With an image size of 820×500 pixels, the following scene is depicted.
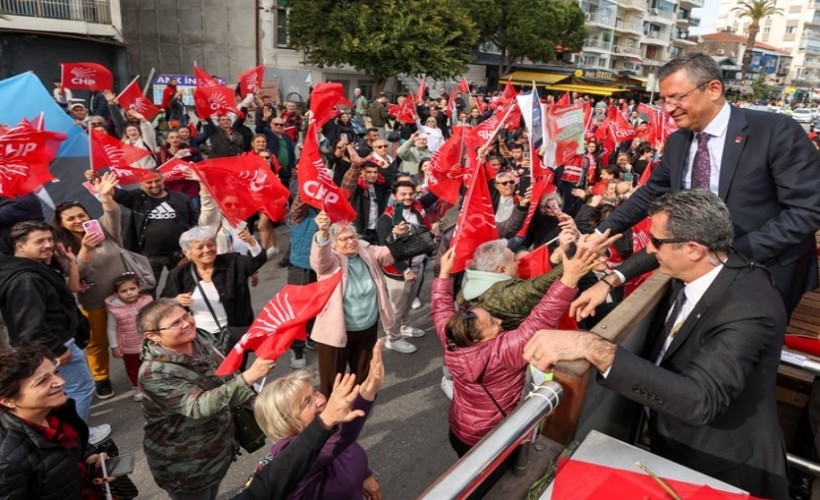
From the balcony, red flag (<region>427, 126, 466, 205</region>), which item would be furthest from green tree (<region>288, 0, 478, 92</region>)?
the balcony

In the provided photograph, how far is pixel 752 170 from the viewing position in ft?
8.74

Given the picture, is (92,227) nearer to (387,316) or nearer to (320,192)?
(320,192)

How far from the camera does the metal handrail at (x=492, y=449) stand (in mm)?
1416

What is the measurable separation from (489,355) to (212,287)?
7.60ft

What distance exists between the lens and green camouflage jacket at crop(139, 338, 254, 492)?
2.92m

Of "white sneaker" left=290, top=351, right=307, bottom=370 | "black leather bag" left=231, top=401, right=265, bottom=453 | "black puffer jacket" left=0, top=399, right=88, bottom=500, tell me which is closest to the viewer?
"black puffer jacket" left=0, top=399, right=88, bottom=500

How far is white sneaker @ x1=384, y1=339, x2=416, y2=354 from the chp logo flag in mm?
3612

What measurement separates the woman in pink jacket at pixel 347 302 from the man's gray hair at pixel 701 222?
285cm

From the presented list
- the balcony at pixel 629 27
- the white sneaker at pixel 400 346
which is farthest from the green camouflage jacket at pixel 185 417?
A: the balcony at pixel 629 27

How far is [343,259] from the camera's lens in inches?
181

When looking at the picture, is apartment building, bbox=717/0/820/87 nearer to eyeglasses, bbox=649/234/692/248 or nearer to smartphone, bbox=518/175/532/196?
smartphone, bbox=518/175/532/196

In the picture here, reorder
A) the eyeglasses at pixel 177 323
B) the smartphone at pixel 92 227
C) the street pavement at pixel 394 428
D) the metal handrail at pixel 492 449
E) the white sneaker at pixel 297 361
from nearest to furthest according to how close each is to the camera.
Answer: the metal handrail at pixel 492 449 → the eyeglasses at pixel 177 323 → the street pavement at pixel 394 428 → the smartphone at pixel 92 227 → the white sneaker at pixel 297 361

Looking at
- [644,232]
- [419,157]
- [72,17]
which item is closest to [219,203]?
[644,232]

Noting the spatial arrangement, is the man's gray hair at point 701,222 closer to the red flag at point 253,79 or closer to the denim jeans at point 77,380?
Answer: the denim jeans at point 77,380
